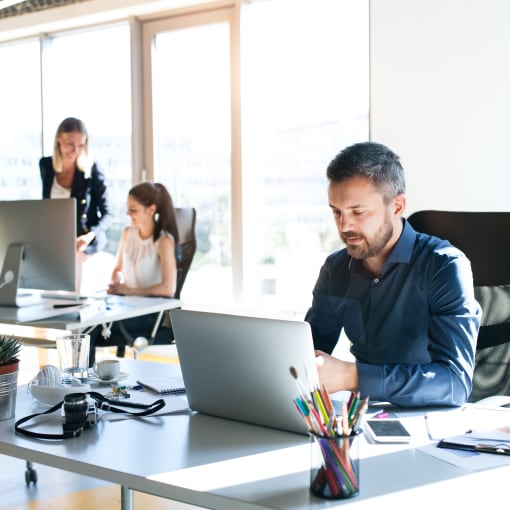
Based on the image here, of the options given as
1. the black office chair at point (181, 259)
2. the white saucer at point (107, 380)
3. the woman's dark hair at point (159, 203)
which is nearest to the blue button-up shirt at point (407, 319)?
the white saucer at point (107, 380)

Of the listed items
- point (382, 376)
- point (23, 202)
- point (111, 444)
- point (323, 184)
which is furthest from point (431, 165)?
point (111, 444)

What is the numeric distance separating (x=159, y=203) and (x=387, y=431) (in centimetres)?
261

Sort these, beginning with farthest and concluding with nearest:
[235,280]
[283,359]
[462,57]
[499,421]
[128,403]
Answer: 1. [235,280]
2. [462,57]
3. [128,403]
4. [499,421]
5. [283,359]

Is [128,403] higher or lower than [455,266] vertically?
lower

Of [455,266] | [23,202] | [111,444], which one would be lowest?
[111,444]

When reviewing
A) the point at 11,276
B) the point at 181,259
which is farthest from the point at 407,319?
the point at 181,259

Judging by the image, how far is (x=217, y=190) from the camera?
493cm

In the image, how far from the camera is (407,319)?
1.77m

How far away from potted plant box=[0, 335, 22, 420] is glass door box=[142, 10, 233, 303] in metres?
3.38

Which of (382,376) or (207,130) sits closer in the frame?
(382,376)

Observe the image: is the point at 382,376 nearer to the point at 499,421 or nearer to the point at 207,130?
the point at 499,421

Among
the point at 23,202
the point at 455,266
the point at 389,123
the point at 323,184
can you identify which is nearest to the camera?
the point at 455,266

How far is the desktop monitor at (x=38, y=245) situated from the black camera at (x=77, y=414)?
1516 millimetres

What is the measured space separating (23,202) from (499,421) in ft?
7.13
